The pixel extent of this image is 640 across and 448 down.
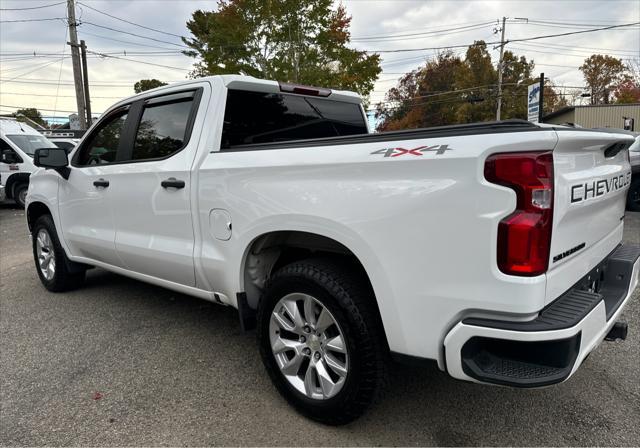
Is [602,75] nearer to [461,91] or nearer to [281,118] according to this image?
[461,91]

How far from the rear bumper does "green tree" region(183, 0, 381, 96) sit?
19263 mm

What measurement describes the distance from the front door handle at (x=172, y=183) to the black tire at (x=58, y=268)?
85.7 inches

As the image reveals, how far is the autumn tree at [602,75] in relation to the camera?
181 feet

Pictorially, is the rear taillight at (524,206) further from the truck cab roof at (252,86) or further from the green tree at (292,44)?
the green tree at (292,44)

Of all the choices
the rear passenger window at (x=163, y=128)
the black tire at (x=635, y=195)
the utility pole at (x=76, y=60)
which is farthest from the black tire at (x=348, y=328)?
the utility pole at (x=76, y=60)

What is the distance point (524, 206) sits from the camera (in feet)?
5.84

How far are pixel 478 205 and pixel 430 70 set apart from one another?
59025 mm

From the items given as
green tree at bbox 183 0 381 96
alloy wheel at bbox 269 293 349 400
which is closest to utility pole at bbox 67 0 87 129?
green tree at bbox 183 0 381 96

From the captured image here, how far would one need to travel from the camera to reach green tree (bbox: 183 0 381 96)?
20.3m

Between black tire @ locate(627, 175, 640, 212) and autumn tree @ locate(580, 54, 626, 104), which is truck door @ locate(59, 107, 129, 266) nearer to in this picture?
black tire @ locate(627, 175, 640, 212)

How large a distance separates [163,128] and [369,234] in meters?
2.06

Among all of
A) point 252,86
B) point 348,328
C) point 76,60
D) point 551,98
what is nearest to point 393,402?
point 348,328

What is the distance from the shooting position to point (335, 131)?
12.8 feet

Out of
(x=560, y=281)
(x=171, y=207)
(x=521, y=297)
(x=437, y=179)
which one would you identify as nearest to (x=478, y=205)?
(x=437, y=179)
